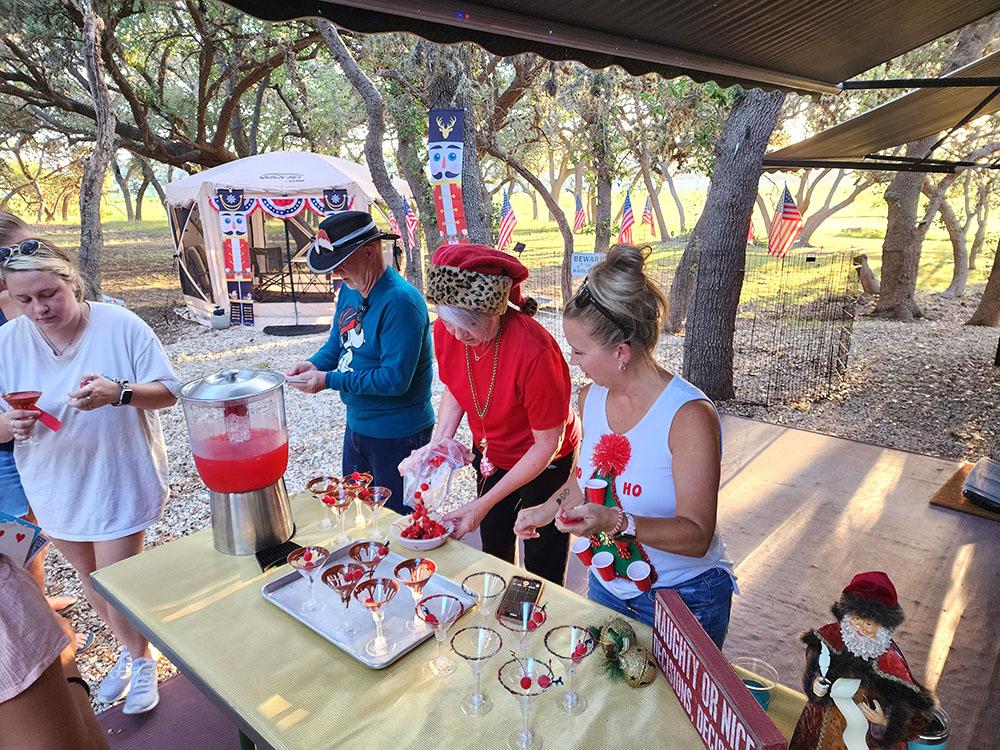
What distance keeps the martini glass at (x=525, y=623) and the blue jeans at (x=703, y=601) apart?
1.33ft

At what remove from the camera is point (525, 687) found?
46.5 inches

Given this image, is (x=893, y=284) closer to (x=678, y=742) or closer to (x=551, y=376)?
(x=551, y=376)

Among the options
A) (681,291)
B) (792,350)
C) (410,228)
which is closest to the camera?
(792,350)

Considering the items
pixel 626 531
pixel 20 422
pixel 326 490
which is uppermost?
pixel 20 422

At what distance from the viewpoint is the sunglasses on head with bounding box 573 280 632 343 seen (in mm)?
1626

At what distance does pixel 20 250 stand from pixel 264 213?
1032cm

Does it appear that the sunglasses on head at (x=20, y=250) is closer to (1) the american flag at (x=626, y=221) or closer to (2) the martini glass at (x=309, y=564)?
(2) the martini glass at (x=309, y=564)

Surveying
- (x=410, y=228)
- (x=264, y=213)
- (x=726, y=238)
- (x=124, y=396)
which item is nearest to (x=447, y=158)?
(x=726, y=238)

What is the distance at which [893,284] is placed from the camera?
11.0 m

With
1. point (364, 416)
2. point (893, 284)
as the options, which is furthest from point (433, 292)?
point (893, 284)

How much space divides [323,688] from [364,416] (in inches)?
56.2

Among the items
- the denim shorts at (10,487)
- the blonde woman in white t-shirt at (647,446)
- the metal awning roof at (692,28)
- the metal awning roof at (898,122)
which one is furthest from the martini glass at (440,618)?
the metal awning roof at (898,122)

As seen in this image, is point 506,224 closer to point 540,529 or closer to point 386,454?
point 386,454

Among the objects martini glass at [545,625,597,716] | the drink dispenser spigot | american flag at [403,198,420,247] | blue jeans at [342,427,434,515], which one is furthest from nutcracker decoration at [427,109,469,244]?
martini glass at [545,625,597,716]
